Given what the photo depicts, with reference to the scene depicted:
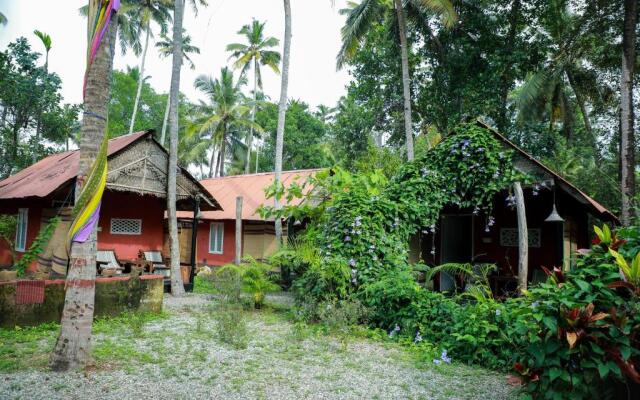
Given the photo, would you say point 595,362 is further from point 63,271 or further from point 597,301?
point 63,271

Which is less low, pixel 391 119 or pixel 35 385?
pixel 391 119

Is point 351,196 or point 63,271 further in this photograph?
point 63,271

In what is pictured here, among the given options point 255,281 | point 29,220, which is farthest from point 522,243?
point 29,220

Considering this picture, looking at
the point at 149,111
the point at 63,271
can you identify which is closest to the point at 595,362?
the point at 63,271

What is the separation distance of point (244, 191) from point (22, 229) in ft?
A: 27.7

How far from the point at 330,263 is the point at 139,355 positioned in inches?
136

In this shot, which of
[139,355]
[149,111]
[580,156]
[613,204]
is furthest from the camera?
[149,111]

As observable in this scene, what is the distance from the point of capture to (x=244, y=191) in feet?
65.4

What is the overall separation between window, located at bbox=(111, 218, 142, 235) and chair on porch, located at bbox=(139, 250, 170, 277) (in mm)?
729

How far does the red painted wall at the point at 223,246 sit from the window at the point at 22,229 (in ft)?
24.3

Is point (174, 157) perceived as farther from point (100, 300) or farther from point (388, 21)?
point (388, 21)

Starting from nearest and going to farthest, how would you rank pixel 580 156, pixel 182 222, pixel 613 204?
pixel 613 204 → pixel 182 222 → pixel 580 156

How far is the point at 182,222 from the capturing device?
66.1 feet

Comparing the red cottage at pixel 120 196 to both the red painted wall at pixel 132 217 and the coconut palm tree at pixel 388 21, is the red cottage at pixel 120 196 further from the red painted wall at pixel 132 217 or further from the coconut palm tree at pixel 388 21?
the coconut palm tree at pixel 388 21
